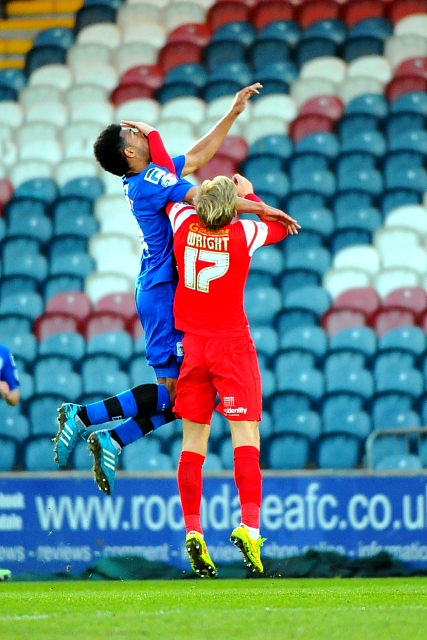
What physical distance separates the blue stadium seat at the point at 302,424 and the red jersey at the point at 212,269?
4106mm

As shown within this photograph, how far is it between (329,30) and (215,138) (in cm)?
712

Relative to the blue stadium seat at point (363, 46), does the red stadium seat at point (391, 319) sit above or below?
below

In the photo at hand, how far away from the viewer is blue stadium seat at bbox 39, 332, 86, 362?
10.6 meters

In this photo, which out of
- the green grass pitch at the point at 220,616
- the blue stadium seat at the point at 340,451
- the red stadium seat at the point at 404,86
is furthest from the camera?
the red stadium seat at the point at 404,86

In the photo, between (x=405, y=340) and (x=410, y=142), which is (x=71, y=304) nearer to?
(x=405, y=340)

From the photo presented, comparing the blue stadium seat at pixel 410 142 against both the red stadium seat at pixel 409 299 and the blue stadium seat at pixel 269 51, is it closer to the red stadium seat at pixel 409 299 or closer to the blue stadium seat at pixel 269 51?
the red stadium seat at pixel 409 299

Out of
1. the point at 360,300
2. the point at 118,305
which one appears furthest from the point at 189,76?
the point at 360,300

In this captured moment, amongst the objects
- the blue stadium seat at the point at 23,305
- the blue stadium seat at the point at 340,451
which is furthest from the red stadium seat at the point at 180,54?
the blue stadium seat at the point at 340,451

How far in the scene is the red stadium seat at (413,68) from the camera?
1230cm

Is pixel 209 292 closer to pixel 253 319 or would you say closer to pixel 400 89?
pixel 253 319

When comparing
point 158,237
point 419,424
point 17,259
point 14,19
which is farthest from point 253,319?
point 14,19

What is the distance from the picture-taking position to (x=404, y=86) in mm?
12227

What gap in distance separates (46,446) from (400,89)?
17.4 ft

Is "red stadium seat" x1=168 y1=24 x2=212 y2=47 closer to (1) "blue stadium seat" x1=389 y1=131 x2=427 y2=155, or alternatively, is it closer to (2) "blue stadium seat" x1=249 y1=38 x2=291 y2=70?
(2) "blue stadium seat" x1=249 y1=38 x2=291 y2=70
